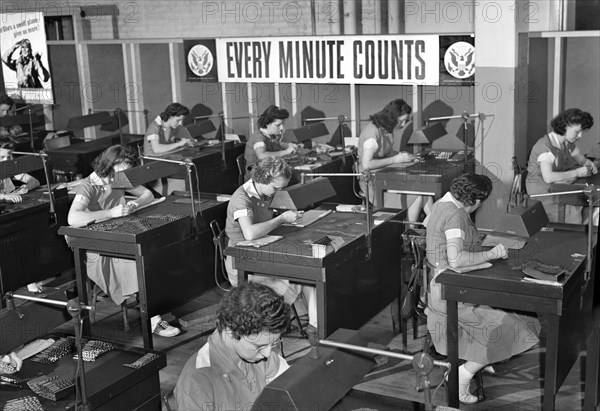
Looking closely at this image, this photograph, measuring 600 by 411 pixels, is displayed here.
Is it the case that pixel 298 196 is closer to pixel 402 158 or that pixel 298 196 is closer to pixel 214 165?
pixel 402 158

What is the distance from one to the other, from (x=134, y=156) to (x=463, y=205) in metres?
2.08

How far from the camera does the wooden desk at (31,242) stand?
18.2 ft

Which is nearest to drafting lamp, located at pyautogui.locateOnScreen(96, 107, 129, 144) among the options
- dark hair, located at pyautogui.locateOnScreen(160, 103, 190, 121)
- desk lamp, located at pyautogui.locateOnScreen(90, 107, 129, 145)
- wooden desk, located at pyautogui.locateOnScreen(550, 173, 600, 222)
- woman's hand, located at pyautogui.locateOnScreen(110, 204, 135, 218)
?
desk lamp, located at pyautogui.locateOnScreen(90, 107, 129, 145)

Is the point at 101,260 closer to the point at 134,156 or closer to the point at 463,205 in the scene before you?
the point at 134,156

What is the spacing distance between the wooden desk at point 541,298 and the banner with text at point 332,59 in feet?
11.4

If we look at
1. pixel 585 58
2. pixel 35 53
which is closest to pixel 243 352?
pixel 585 58

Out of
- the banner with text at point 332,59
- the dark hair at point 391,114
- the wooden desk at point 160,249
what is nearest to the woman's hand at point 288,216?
the wooden desk at point 160,249

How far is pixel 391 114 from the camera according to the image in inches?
264

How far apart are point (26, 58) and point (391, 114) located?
548 cm

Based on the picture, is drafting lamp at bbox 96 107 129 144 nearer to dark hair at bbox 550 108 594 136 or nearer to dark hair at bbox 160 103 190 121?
dark hair at bbox 160 103 190 121

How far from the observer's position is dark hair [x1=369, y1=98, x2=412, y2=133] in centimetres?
669

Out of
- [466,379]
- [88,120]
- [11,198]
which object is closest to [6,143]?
[88,120]

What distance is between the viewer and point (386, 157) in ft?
22.6

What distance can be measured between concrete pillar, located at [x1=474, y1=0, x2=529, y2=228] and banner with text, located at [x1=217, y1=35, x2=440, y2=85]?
740 mm
